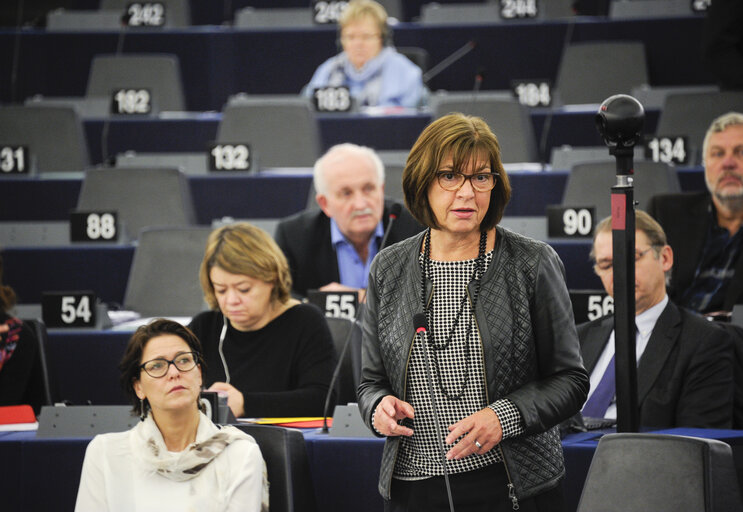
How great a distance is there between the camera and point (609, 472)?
1.89 meters

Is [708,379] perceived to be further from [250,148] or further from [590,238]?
[250,148]

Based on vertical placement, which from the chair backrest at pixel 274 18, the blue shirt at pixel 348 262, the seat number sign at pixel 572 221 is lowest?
the blue shirt at pixel 348 262

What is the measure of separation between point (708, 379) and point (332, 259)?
1.49 m

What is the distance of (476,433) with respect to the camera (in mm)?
1746

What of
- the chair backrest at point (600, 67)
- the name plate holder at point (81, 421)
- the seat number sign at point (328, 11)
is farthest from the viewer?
the seat number sign at point (328, 11)

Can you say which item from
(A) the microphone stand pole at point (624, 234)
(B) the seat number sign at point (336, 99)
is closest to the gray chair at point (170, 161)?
(B) the seat number sign at point (336, 99)

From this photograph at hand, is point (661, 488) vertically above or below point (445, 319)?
below

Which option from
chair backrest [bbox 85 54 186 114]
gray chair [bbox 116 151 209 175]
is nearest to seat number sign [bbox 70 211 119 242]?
gray chair [bbox 116 151 209 175]

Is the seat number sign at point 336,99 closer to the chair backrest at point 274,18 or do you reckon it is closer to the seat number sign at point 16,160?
the chair backrest at point 274,18

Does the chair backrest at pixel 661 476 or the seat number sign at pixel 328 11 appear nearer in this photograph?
the chair backrest at pixel 661 476

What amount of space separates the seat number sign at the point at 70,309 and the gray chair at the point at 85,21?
9.92 ft

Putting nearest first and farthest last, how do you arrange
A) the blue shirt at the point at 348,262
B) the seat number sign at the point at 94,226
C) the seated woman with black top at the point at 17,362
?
1. the seated woman with black top at the point at 17,362
2. the blue shirt at the point at 348,262
3. the seat number sign at the point at 94,226

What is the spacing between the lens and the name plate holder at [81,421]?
267 centimetres

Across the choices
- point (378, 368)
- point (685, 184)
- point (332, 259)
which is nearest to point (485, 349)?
point (378, 368)
